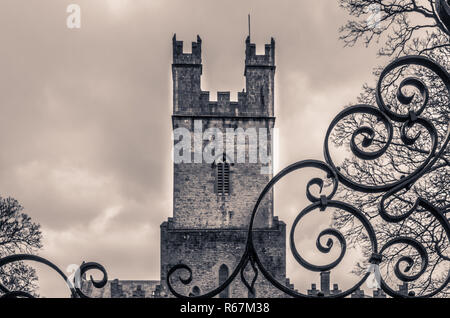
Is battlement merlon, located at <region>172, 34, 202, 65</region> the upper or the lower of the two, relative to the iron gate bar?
upper

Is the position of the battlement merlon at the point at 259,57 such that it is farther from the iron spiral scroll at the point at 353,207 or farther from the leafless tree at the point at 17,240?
the iron spiral scroll at the point at 353,207

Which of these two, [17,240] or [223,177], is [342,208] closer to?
[17,240]

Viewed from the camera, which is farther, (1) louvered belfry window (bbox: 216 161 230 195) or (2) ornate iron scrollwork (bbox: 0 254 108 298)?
(1) louvered belfry window (bbox: 216 161 230 195)

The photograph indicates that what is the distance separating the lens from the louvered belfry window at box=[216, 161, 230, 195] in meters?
30.1

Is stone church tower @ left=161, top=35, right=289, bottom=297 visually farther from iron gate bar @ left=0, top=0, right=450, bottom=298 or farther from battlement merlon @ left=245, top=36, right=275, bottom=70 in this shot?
iron gate bar @ left=0, top=0, right=450, bottom=298

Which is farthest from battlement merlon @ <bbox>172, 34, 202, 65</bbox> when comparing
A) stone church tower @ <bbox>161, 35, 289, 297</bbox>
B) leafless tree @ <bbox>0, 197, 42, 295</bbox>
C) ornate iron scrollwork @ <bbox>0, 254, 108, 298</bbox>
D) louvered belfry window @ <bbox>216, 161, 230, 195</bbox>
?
ornate iron scrollwork @ <bbox>0, 254, 108, 298</bbox>

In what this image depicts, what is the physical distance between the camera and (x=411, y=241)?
2342 mm

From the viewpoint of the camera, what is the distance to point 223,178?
30344 millimetres

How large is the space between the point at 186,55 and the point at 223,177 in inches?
250

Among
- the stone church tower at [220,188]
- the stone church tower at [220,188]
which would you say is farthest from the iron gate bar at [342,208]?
the stone church tower at [220,188]

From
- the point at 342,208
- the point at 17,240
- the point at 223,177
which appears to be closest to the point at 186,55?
the point at 223,177

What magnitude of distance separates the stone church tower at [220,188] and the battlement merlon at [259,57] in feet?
0.16
